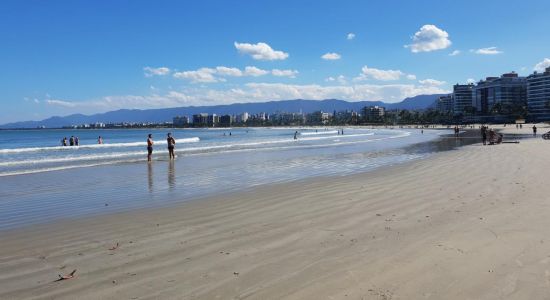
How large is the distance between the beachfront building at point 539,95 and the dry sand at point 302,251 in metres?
162

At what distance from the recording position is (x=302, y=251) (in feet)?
18.0

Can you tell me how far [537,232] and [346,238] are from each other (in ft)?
8.78

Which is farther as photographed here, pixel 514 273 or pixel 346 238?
pixel 346 238

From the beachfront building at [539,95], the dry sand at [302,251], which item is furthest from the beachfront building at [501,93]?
the dry sand at [302,251]

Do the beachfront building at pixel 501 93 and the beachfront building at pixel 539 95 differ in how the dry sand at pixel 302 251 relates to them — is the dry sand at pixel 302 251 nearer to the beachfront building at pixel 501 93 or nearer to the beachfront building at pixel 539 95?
the beachfront building at pixel 539 95

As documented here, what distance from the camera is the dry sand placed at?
4189mm

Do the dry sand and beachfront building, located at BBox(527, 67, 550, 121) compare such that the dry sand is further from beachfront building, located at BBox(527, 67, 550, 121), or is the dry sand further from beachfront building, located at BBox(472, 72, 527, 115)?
beachfront building, located at BBox(472, 72, 527, 115)

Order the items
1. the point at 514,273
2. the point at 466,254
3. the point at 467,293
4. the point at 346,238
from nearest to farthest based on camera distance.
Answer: the point at 467,293 → the point at 514,273 → the point at 466,254 → the point at 346,238

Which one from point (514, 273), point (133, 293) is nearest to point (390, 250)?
point (514, 273)

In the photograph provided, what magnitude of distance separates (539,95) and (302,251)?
179 m

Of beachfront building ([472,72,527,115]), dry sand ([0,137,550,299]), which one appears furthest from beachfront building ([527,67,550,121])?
dry sand ([0,137,550,299])

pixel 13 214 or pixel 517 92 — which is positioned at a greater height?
pixel 517 92

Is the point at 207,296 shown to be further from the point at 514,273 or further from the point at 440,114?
the point at 440,114

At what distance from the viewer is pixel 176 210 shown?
9.12 m
